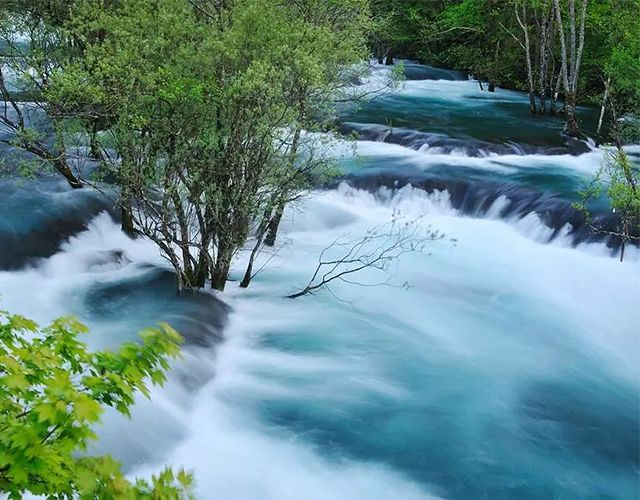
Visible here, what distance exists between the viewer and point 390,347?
415 inches

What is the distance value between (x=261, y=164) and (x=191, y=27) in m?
2.24

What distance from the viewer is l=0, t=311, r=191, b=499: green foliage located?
8.14ft

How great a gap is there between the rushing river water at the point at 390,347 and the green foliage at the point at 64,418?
2529 mm

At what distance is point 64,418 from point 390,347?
27.3 feet

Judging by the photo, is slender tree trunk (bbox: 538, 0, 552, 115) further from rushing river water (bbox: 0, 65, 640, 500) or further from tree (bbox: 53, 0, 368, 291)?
tree (bbox: 53, 0, 368, 291)

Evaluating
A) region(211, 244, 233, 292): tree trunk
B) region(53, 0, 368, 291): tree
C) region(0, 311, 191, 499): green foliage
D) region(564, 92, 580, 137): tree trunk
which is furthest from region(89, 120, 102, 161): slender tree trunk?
region(564, 92, 580, 137): tree trunk

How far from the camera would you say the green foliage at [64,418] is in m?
2.48

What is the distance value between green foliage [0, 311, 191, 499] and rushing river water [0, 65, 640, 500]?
253cm

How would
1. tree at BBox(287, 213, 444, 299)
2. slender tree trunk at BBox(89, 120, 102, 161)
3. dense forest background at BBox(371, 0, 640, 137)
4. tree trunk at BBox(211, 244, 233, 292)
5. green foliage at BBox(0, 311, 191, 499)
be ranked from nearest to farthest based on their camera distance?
green foliage at BBox(0, 311, 191, 499) → slender tree trunk at BBox(89, 120, 102, 161) → tree trunk at BBox(211, 244, 233, 292) → tree at BBox(287, 213, 444, 299) → dense forest background at BBox(371, 0, 640, 137)

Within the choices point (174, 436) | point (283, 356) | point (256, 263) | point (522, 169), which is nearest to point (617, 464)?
point (283, 356)

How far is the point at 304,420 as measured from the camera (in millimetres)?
8320

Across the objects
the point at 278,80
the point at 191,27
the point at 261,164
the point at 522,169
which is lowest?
the point at 522,169

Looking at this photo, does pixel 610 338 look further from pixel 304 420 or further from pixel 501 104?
pixel 501 104

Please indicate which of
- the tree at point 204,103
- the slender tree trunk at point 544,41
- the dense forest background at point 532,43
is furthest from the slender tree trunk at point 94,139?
the slender tree trunk at point 544,41
